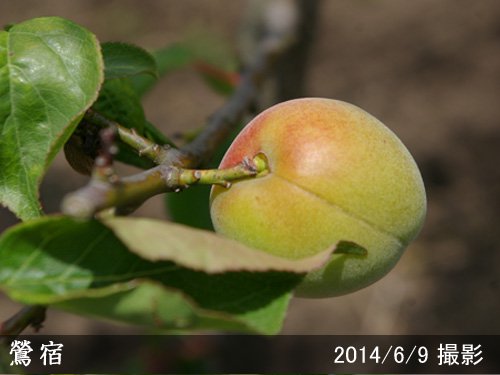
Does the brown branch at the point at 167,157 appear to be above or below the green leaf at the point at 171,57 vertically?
below

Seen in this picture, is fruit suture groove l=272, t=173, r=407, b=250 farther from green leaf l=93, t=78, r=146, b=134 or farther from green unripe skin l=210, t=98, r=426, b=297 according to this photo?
green leaf l=93, t=78, r=146, b=134

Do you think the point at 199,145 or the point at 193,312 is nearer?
the point at 193,312

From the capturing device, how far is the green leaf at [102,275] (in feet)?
2.23

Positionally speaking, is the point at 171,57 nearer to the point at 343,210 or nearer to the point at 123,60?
the point at 123,60

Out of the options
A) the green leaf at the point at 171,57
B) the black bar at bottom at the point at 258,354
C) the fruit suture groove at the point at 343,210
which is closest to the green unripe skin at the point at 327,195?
the fruit suture groove at the point at 343,210

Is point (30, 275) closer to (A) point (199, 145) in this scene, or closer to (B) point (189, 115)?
(A) point (199, 145)

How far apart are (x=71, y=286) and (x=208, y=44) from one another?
10.5 feet

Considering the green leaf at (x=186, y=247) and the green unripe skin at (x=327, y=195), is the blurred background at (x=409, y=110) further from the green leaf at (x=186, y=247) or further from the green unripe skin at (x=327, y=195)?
the green leaf at (x=186, y=247)

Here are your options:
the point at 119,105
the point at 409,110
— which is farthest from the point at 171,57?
the point at 409,110

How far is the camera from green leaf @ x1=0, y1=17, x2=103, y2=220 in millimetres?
818

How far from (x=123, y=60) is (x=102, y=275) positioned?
1.10 ft

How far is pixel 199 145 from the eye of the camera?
3.38ft

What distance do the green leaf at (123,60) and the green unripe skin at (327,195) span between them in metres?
0.21

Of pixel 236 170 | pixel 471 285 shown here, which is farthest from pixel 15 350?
pixel 471 285
